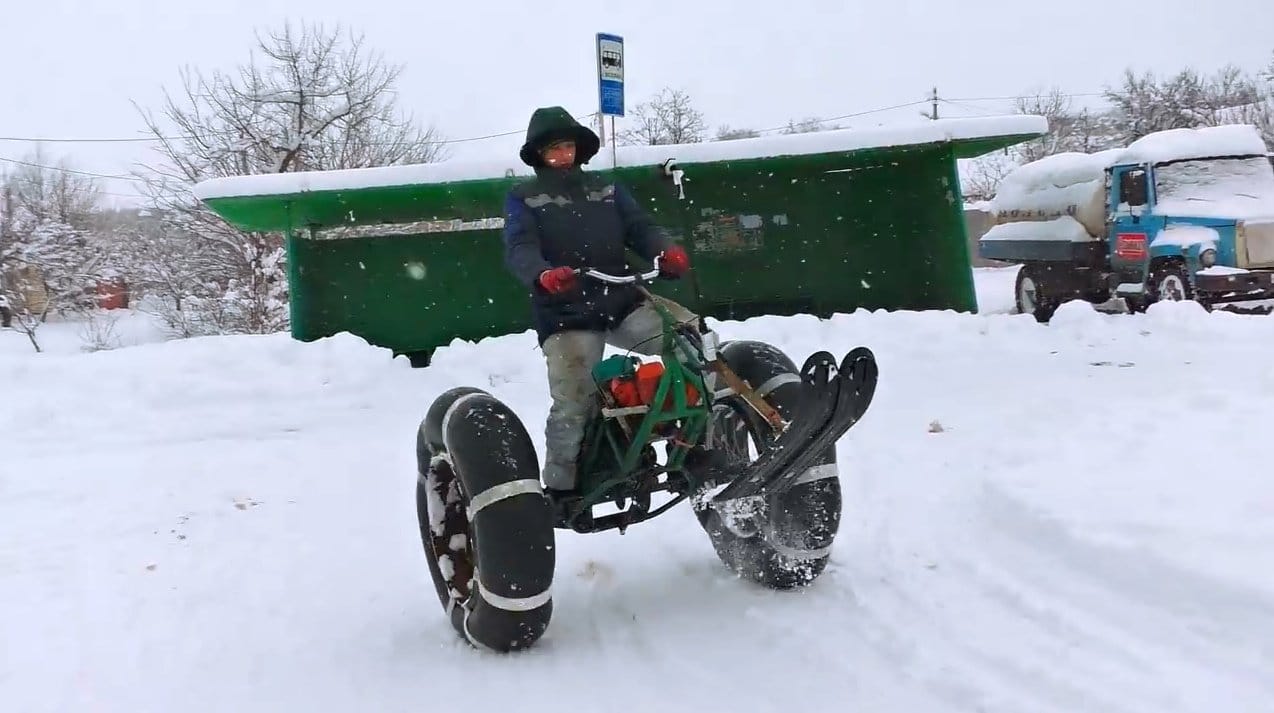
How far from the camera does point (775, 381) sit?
387 cm

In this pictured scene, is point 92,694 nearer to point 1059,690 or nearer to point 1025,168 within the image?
point 1059,690

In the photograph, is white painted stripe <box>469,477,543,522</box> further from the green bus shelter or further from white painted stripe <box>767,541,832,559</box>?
the green bus shelter

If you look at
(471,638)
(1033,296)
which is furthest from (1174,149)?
(471,638)

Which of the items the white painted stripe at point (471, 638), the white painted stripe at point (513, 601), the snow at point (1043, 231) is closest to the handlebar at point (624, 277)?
the white painted stripe at point (513, 601)

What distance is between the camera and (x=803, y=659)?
3400 millimetres

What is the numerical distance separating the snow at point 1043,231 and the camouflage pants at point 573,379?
12.9 m

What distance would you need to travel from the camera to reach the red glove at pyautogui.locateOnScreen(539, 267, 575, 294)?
11.8 ft

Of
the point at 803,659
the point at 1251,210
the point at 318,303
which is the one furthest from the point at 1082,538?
the point at 1251,210

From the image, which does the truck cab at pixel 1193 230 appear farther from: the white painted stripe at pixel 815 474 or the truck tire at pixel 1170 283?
the white painted stripe at pixel 815 474

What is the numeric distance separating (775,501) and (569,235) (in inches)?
54.1

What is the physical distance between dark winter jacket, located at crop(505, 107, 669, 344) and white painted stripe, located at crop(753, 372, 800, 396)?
638 mm

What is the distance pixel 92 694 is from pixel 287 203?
27.3 ft

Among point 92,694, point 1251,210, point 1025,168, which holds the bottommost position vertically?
point 92,694

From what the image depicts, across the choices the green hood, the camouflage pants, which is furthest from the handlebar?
the green hood
